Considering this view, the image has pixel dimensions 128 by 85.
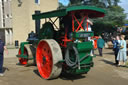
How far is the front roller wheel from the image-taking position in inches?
207

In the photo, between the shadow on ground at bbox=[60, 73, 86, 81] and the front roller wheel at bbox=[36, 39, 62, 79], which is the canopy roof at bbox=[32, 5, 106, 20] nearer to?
the front roller wheel at bbox=[36, 39, 62, 79]

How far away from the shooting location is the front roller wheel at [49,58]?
527cm

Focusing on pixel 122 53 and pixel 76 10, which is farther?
pixel 122 53

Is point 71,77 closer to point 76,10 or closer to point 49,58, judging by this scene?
point 49,58

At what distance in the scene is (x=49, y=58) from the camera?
5723mm

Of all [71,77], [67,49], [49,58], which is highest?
[67,49]

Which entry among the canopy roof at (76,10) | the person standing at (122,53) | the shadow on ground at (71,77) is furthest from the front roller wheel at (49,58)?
the person standing at (122,53)

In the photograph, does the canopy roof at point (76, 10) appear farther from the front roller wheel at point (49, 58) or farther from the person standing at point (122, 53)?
the person standing at point (122, 53)

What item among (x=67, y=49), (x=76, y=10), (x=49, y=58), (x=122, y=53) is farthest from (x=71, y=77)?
(x=122, y=53)

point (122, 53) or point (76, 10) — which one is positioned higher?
point (76, 10)

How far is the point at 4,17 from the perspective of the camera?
22.2 meters

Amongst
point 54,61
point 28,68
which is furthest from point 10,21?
point 54,61

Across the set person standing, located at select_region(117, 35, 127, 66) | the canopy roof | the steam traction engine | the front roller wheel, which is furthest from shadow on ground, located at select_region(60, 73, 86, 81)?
person standing, located at select_region(117, 35, 127, 66)

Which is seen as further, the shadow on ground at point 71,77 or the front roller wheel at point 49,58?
the shadow on ground at point 71,77
